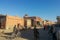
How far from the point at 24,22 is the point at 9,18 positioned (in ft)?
36.2

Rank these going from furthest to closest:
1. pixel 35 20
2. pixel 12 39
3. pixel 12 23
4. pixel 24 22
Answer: pixel 35 20
pixel 24 22
pixel 12 23
pixel 12 39

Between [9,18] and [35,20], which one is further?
[35,20]

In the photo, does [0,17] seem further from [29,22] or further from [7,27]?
[29,22]

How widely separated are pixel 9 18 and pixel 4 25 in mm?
2455

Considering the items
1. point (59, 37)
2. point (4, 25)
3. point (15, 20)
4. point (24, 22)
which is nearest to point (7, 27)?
point (4, 25)

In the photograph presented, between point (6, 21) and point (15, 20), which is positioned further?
point (15, 20)

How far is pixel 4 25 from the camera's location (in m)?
36.6

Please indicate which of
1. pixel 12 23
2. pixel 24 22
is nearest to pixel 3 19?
pixel 12 23

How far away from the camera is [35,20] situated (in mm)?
53062

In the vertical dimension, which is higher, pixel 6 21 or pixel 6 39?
pixel 6 21

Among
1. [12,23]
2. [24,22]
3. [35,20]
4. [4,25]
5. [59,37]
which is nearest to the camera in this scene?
[59,37]

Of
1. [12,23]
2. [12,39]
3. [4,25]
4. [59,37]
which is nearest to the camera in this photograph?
[59,37]

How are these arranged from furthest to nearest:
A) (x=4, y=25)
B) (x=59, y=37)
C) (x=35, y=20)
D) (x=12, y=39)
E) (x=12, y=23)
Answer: (x=35, y=20) < (x=12, y=23) < (x=4, y=25) < (x=12, y=39) < (x=59, y=37)

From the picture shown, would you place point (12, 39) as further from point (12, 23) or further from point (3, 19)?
point (12, 23)
